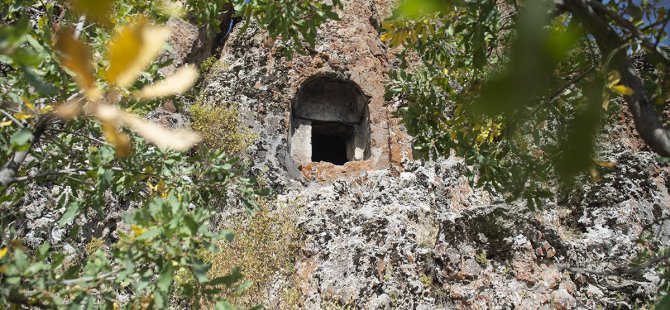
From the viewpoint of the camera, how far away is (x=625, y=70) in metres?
1.53

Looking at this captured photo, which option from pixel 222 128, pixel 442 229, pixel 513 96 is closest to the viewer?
pixel 513 96

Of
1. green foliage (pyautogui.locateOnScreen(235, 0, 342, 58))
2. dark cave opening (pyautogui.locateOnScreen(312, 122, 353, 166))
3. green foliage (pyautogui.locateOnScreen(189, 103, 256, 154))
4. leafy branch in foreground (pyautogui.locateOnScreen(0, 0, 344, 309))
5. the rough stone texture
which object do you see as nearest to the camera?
leafy branch in foreground (pyautogui.locateOnScreen(0, 0, 344, 309))

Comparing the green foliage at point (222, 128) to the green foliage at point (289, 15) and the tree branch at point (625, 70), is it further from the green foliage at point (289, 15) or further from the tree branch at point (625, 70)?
the tree branch at point (625, 70)

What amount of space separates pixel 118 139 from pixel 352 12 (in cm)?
875

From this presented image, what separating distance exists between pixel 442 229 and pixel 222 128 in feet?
12.2

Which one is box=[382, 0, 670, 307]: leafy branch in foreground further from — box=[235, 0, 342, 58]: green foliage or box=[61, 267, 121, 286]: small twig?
box=[61, 267, 121, 286]: small twig

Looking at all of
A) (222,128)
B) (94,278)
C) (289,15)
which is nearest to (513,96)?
(94,278)

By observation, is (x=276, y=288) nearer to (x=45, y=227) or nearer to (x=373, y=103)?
(x=45, y=227)

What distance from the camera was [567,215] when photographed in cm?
579

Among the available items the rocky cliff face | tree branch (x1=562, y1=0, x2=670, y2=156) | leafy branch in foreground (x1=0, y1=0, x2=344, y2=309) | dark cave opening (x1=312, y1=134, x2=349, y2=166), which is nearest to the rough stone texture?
the rocky cliff face

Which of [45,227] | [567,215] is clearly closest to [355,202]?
[567,215]

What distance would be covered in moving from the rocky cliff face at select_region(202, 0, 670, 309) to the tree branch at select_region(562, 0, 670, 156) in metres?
2.64

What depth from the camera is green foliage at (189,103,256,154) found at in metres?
7.11

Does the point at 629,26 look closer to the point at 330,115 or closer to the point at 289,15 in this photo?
the point at 289,15
